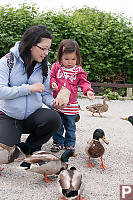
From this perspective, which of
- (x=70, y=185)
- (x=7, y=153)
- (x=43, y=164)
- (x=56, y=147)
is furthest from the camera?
(x=56, y=147)

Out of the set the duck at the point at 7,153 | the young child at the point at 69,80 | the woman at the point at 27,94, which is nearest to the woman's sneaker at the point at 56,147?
the young child at the point at 69,80

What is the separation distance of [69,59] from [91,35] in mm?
7065

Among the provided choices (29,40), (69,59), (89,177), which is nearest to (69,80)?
(69,59)

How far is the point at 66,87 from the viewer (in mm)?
4004

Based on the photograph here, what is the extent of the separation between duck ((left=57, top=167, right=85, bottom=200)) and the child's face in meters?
1.76

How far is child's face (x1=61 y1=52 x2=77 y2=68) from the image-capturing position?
154 inches

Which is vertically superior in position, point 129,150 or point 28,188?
point 28,188

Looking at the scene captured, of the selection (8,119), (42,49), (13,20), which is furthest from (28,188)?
(13,20)

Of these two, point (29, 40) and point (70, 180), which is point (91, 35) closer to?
point (29, 40)

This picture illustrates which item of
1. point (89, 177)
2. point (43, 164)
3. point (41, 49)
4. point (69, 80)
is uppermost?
point (41, 49)

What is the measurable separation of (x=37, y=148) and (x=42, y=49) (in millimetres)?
1277

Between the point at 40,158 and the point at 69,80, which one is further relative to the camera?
the point at 69,80

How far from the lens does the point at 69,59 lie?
12.9 ft

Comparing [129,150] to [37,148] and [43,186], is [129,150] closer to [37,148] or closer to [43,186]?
[37,148]
